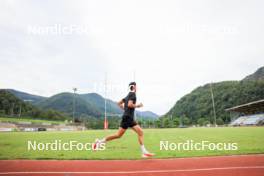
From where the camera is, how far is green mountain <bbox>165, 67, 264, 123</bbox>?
74.4 m

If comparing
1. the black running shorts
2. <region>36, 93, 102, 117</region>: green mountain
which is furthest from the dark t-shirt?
<region>36, 93, 102, 117</region>: green mountain

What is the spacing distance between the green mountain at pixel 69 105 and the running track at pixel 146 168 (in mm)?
129871

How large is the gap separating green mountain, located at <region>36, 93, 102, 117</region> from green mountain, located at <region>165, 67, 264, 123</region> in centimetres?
5176

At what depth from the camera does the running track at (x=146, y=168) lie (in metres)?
5.79

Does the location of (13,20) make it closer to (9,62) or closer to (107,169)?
(9,62)

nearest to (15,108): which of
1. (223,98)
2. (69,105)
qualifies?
(223,98)

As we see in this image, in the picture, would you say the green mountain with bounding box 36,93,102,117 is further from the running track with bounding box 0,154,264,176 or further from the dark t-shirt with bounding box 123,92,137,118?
the running track with bounding box 0,154,264,176

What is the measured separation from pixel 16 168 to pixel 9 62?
1396cm

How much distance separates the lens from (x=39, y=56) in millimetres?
26750

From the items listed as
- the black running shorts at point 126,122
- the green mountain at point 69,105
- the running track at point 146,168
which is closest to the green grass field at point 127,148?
the black running shorts at point 126,122

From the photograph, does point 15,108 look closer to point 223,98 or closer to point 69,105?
point 223,98

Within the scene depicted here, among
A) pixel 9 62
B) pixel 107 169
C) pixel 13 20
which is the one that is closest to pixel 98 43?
pixel 9 62

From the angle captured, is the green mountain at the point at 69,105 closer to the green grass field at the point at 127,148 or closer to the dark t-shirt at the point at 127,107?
the green grass field at the point at 127,148

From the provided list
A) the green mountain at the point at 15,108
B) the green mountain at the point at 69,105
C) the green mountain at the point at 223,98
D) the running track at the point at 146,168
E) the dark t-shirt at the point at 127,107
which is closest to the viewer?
the running track at the point at 146,168
